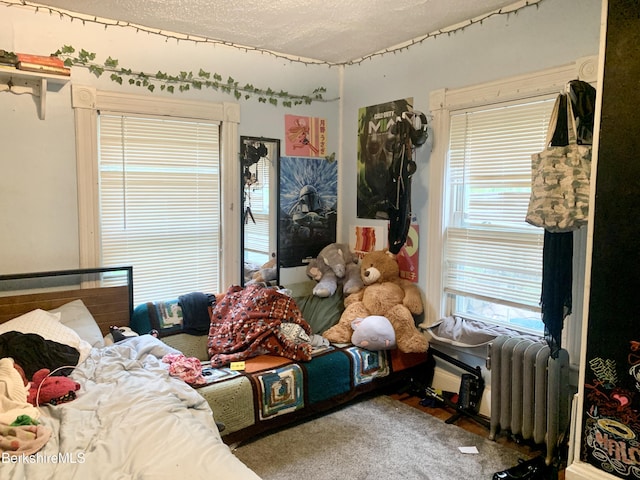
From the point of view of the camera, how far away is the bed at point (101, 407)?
1653 millimetres

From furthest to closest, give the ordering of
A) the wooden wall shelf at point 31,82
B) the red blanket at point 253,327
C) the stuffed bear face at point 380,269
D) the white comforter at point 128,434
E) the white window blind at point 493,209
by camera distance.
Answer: the stuffed bear face at point 380,269 < the red blanket at point 253,327 < the white window blind at point 493,209 < the wooden wall shelf at point 31,82 < the white comforter at point 128,434

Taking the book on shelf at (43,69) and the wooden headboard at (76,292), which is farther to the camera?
the wooden headboard at (76,292)

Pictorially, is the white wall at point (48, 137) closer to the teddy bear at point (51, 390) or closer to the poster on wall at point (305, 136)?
the poster on wall at point (305, 136)

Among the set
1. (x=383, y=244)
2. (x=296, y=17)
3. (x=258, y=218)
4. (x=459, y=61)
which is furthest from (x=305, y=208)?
(x=459, y=61)

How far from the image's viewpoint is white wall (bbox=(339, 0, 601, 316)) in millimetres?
2576

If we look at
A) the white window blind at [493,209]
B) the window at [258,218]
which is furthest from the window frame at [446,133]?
the window at [258,218]

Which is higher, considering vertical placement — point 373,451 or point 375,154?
point 375,154

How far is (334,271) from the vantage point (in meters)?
3.79

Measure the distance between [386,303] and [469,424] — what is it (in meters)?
0.93

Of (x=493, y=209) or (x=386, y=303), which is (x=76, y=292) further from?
(x=493, y=209)

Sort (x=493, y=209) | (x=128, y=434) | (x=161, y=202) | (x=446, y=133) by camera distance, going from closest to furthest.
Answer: (x=128, y=434)
(x=493, y=209)
(x=446, y=133)
(x=161, y=202)

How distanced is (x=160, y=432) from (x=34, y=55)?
229 cm

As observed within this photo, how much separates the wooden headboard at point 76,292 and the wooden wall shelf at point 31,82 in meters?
0.98

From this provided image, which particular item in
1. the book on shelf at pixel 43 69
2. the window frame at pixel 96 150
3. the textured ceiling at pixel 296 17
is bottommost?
the window frame at pixel 96 150
